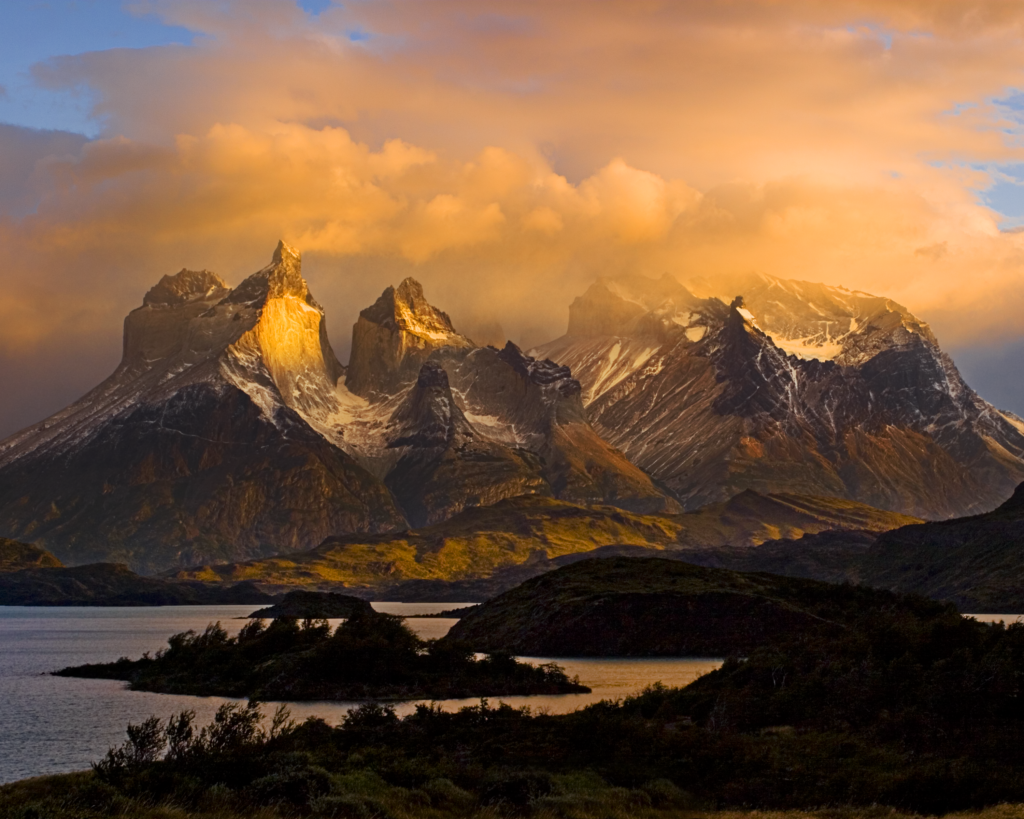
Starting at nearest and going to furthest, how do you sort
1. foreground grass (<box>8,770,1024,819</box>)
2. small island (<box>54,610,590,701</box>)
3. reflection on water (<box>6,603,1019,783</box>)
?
1. foreground grass (<box>8,770,1024,819</box>)
2. reflection on water (<box>6,603,1019,783</box>)
3. small island (<box>54,610,590,701</box>)

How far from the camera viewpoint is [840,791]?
85125 mm

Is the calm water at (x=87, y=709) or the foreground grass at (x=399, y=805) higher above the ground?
the foreground grass at (x=399, y=805)

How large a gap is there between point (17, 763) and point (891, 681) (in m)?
74.1

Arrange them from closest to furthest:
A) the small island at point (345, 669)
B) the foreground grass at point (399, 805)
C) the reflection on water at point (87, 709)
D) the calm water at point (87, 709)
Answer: the foreground grass at point (399, 805), the calm water at point (87, 709), the reflection on water at point (87, 709), the small island at point (345, 669)

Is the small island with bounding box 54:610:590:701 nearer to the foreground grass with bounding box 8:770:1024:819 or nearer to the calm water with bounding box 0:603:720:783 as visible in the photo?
the calm water with bounding box 0:603:720:783

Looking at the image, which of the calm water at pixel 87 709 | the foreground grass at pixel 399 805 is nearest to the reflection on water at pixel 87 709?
the calm water at pixel 87 709

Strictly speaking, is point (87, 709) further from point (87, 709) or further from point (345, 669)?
point (345, 669)

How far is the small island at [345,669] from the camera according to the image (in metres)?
166

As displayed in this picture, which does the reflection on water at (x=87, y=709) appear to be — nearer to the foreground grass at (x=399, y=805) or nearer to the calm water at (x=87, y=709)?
the calm water at (x=87, y=709)

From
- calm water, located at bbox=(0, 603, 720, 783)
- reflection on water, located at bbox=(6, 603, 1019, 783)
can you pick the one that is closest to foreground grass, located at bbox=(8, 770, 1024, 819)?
reflection on water, located at bbox=(6, 603, 1019, 783)

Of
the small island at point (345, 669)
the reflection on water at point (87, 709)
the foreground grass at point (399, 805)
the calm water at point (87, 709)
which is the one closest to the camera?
the foreground grass at point (399, 805)

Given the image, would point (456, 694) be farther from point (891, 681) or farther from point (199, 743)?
point (199, 743)

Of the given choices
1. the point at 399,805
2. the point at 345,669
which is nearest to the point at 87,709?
the point at 345,669

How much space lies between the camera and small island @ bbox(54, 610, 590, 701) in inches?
6535
